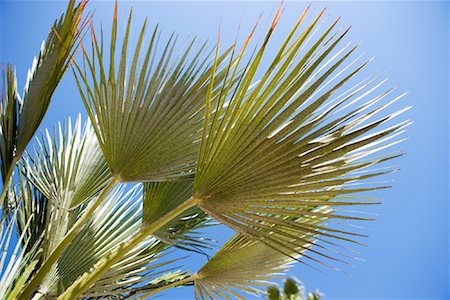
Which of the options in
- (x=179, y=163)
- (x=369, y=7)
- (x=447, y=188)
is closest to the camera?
(x=179, y=163)

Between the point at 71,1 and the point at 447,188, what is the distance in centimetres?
695

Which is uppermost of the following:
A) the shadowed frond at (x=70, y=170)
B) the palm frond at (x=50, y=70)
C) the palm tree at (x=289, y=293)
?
the palm frond at (x=50, y=70)

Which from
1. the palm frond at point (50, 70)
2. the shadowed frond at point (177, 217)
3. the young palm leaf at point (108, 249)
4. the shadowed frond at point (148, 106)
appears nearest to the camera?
the shadowed frond at point (148, 106)

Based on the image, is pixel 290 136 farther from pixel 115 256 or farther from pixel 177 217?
pixel 177 217

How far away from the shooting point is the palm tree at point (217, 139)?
1846mm

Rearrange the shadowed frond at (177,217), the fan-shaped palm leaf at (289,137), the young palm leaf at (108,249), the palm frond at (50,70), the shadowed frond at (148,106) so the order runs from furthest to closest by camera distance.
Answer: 1. the shadowed frond at (177,217)
2. the young palm leaf at (108,249)
3. the palm frond at (50,70)
4. the shadowed frond at (148,106)
5. the fan-shaped palm leaf at (289,137)

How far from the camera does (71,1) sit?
2.29 meters

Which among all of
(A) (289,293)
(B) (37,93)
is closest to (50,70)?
(B) (37,93)

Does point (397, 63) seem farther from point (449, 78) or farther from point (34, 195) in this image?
point (34, 195)

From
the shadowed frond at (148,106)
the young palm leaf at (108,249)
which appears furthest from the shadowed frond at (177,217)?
the shadowed frond at (148,106)

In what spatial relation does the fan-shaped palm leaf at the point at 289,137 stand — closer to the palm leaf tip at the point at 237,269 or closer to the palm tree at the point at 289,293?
the palm leaf tip at the point at 237,269

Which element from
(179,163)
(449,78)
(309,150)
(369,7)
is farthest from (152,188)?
(449,78)

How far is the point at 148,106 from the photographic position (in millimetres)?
2107

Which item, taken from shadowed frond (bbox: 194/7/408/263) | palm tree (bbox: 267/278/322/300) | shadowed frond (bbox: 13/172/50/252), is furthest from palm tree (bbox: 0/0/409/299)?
palm tree (bbox: 267/278/322/300)
